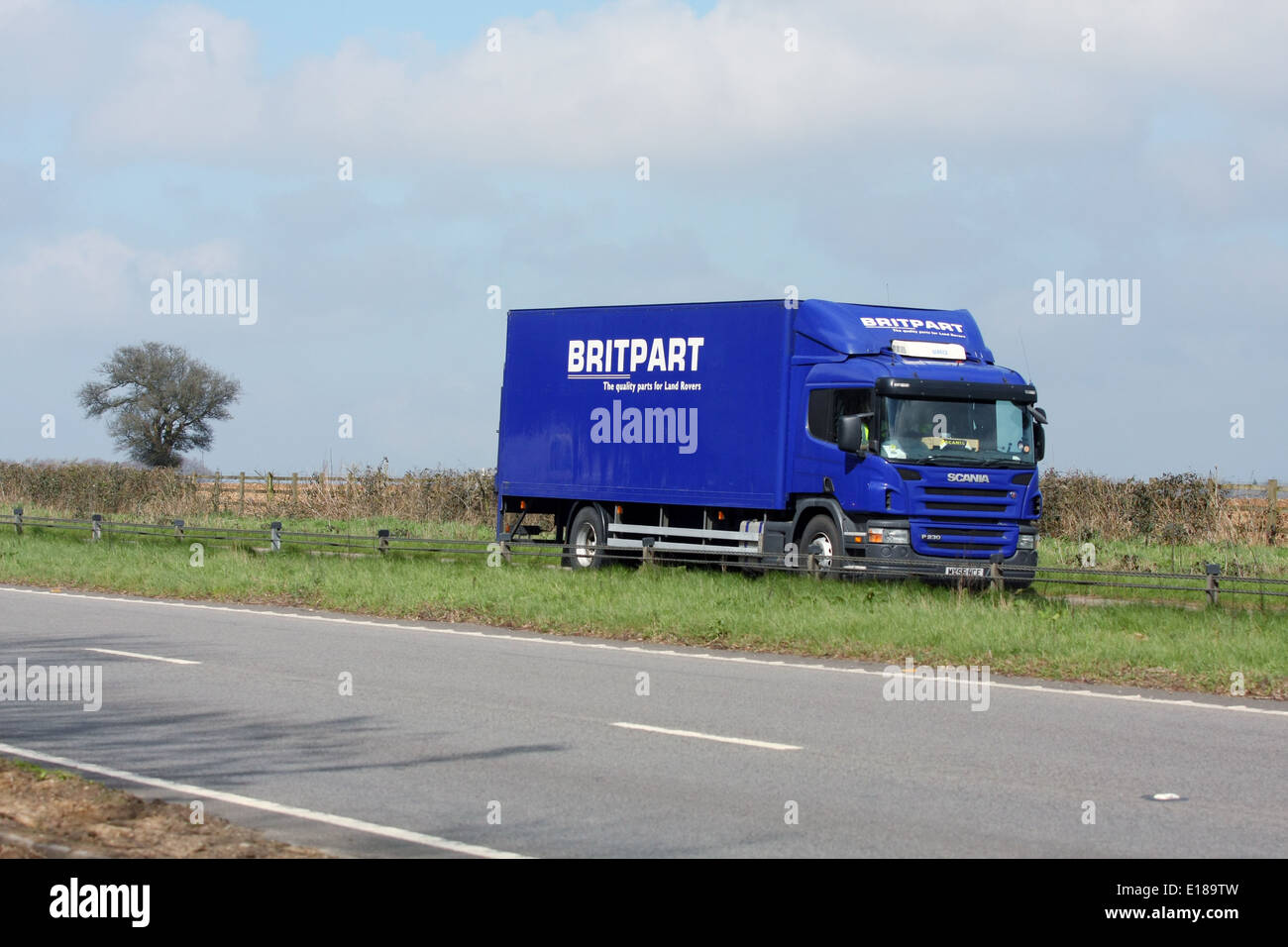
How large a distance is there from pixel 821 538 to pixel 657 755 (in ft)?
A: 43.2

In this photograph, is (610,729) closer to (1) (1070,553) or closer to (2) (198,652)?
(2) (198,652)

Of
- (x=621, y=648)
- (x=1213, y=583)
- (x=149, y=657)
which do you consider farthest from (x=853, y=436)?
(x=149, y=657)

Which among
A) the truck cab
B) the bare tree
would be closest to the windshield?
the truck cab

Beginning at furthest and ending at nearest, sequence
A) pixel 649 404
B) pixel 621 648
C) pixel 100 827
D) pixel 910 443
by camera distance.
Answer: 1. pixel 649 404
2. pixel 910 443
3. pixel 621 648
4. pixel 100 827

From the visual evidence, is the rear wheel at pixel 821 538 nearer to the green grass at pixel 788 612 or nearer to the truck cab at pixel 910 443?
the truck cab at pixel 910 443

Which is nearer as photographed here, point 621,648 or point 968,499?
point 621,648

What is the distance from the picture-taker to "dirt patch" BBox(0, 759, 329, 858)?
7043 millimetres

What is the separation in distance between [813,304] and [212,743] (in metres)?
15.1

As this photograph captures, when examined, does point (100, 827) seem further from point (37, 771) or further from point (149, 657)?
point (149, 657)

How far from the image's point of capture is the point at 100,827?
752 centimetres

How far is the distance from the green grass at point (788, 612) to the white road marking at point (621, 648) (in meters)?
0.82

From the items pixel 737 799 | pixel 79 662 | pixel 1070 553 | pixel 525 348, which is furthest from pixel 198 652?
pixel 1070 553

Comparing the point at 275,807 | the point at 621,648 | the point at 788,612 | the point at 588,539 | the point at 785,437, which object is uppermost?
the point at 785,437
